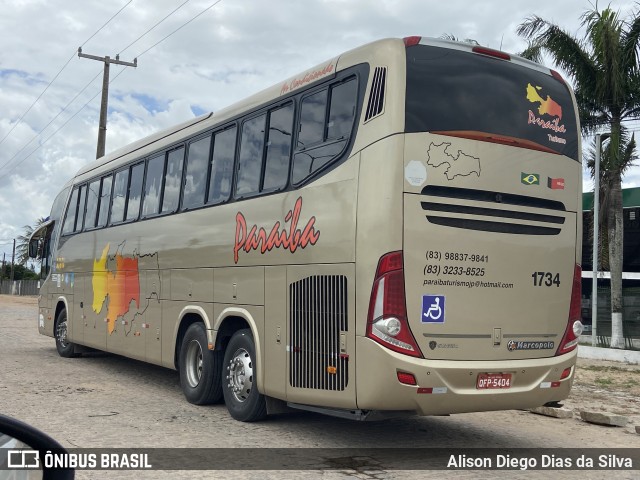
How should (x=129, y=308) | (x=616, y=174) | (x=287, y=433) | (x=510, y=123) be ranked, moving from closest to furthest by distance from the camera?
(x=510, y=123) < (x=287, y=433) < (x=129, y=308) < (x=616, y=174)

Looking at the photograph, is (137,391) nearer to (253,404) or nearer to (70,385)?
(70,385)

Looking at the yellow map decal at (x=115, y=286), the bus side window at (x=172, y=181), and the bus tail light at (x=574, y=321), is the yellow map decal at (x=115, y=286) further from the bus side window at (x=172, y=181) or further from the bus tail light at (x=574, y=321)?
the bus tail light at (x=574, y=321)

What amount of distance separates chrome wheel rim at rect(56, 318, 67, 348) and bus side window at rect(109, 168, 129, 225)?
136 inches

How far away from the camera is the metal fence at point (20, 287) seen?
8056 centimetres

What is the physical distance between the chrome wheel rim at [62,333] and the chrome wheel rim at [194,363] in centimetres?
635

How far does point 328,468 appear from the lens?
21.1 ft

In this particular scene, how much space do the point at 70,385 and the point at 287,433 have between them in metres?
4.67

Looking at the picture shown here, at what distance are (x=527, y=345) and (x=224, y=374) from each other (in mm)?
3637

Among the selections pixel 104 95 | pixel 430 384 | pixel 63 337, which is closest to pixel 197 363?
pixel 430 384

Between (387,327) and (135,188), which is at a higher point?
(135,188)

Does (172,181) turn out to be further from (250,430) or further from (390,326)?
(390,326)

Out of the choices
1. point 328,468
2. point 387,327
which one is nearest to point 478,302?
point 387,327

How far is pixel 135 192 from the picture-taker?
12.2m

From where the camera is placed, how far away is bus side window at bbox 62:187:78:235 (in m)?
15.3
